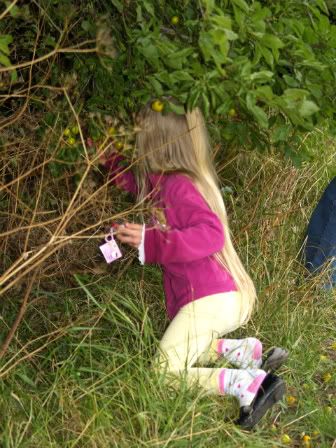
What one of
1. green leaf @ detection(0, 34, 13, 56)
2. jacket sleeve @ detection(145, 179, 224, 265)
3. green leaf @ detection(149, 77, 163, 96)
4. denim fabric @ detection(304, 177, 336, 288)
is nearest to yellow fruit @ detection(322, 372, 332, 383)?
denim fabric @ detection(304, 177, 336, 288)

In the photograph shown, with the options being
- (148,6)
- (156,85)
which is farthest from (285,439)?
(148,6)

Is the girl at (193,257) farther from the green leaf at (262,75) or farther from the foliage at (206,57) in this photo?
the green leaf at (262,75)

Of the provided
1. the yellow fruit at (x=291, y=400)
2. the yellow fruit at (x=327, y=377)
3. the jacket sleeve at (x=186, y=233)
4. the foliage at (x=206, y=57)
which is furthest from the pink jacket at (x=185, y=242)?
the yellow fruit at (x=327, y=377)

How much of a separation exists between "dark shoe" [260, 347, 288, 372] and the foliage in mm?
826

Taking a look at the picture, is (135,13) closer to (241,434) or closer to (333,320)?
(241,434)

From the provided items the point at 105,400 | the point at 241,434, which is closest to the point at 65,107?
the point at 105,400

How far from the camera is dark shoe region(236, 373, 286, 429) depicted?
2.68 meters

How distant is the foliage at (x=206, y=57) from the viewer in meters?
2.23

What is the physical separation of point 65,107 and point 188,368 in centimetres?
117

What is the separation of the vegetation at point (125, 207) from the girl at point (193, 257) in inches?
3.4

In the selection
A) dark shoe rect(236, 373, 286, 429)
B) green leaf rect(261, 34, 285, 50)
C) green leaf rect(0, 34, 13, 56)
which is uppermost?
green leaf rect(0, 34, 13, 56)

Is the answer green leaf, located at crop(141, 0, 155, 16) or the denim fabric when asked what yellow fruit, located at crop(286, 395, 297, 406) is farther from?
green leaf, located at crop(141, 0, 155, 16)

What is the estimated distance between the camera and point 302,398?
301cm

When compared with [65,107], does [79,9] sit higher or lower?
higher
